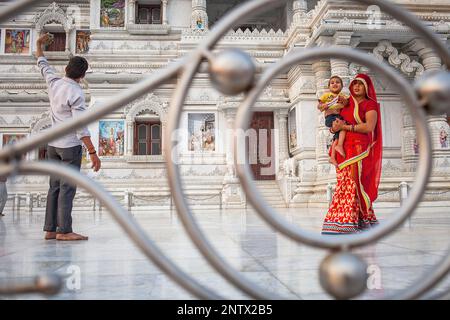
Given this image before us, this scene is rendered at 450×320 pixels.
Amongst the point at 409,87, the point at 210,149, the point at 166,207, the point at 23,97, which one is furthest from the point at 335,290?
the point at 23,97

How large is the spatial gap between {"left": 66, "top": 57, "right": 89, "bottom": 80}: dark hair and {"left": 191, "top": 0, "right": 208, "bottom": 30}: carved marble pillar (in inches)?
437

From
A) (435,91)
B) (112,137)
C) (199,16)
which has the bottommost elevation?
(435,91)

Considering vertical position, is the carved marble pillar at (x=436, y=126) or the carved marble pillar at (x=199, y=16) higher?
the carved marble pillar at (x=199, y=16)

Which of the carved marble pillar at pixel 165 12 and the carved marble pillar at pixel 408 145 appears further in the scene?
the carved marble pillar at pixel 165 12

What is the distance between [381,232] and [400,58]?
11.1 m

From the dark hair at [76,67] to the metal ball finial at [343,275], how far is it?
9.60 ft

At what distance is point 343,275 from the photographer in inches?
21.3

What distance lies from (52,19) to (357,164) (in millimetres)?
15260

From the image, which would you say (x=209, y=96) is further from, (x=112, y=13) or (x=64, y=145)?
(x=64, y=145)

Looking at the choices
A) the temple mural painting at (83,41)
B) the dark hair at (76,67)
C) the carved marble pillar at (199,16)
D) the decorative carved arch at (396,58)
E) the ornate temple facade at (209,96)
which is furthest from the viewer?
the temple mural painting at (83,41)

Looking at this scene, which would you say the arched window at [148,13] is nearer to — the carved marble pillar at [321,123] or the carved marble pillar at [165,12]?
the carved marble pillar at [165,12]

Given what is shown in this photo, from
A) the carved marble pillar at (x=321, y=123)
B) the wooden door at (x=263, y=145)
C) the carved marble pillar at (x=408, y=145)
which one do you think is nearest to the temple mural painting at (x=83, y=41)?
the wooden door at (x=263, y=145)

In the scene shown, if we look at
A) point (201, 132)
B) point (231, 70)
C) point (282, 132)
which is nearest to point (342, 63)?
point (282, 132)

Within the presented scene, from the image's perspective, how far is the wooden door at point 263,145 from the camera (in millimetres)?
12789
